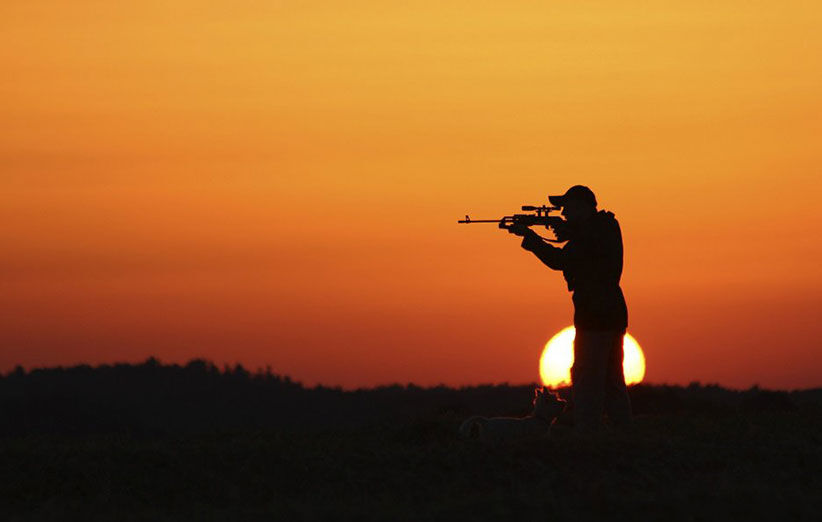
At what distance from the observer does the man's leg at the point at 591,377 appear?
19.4 metres

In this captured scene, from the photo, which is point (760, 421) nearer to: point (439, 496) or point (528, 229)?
point (528, 229)

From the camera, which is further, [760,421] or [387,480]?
[760,421]

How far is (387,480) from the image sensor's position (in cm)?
1639

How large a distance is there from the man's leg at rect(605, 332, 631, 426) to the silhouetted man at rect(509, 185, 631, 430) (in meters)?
0.18

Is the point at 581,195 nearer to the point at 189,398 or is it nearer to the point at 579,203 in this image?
the point at 579,203

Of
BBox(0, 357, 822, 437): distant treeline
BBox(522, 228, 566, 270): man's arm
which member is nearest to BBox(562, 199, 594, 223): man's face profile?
BBox(522, 228, 566, 270): man's arm

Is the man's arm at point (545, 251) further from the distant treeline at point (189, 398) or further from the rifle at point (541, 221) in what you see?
the distant treeline at point (189, 398)

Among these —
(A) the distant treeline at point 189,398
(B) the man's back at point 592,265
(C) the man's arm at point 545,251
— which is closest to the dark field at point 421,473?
(B) the man's back at point 592,265

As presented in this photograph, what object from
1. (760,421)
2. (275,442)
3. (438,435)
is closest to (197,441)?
(275,442)

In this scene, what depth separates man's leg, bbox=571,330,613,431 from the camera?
19438mm

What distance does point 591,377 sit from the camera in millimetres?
19438

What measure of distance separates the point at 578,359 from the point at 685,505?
5.83 metres

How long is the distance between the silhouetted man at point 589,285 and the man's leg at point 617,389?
0.58 feet

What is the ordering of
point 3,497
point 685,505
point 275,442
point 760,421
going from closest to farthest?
point 685,505 < point 3,497 < point 275,442 < point 760,421
